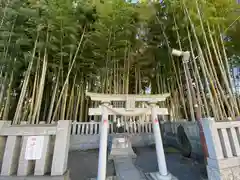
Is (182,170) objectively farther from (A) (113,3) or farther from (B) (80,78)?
(A) (113,3)

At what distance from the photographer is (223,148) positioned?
157 centimetres

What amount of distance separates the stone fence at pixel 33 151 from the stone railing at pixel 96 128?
259 centimetres

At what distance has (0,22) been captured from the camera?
2.96 m

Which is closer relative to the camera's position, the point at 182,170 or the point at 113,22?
the point at 182,170

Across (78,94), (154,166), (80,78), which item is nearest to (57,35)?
(80,78)

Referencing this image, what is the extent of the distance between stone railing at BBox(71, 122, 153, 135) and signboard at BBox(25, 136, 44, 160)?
2640 mm

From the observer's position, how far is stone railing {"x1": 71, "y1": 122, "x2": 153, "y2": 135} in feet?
12.7

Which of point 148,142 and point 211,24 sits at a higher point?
point 211,24

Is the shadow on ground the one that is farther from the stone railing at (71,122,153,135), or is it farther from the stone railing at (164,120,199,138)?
the stone railing at (164,120,199,138)

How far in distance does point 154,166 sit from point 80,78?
3453 millimetres

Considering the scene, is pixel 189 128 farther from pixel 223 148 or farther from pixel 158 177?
pixel 158 177

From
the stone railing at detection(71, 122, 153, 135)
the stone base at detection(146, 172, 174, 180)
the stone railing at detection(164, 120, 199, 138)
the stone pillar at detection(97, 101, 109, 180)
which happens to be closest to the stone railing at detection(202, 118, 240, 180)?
the stone base at detection(146, 172, 174, 180)

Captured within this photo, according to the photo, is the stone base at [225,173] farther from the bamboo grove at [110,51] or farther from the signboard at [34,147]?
the signboard at [34,147]

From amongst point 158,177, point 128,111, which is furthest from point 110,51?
point 158,177
